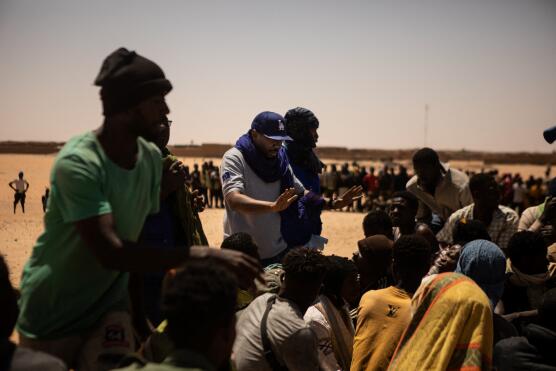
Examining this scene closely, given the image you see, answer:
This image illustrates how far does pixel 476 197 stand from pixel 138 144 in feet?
14.1

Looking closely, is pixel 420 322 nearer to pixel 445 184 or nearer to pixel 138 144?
pixel 138 144

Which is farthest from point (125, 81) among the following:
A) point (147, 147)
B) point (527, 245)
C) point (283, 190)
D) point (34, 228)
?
point (34, 228)

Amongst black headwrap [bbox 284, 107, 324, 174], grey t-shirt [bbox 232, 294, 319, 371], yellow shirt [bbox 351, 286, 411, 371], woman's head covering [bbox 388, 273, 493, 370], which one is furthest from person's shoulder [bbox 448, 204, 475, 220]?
grey t-shirt [bbox 232, 294, 319, 371]

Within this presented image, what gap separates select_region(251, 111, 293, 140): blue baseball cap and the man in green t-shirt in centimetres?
249

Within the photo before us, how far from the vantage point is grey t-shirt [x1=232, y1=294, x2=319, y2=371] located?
338 centimetres

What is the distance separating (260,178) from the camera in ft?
17.9

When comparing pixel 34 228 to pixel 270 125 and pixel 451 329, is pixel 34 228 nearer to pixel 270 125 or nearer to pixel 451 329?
pixel 270 125

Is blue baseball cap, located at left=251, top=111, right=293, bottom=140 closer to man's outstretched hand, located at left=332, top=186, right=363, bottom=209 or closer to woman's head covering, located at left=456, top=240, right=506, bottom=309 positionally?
man's outstretched hand, located at left=332, top=186, right=363, bottom=209

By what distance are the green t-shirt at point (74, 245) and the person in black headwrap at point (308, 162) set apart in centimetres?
313

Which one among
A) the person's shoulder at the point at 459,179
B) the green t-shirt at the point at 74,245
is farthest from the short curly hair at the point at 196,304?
the person's shoulder at the point at 459,179

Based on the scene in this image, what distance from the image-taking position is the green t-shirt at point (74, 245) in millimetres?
2521

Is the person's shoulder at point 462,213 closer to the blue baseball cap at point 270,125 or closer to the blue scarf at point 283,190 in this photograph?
the blue scarf at point 283,190

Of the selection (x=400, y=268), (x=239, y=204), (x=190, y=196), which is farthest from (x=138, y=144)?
(x=239, y=204)

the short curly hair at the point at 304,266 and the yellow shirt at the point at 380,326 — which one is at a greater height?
the short curly hair at the point at 304,266
